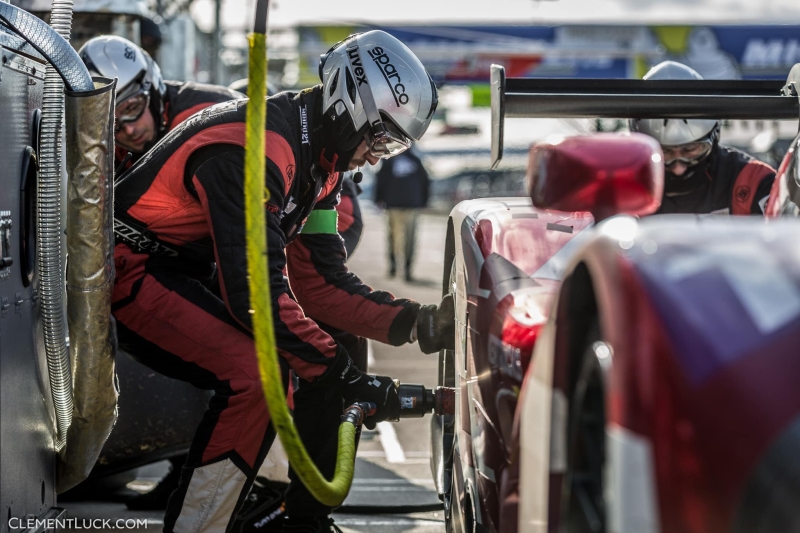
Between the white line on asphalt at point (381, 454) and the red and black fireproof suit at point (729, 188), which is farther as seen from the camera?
the white line on asphalt at point (381, 454)

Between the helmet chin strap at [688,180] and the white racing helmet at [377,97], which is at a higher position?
the white racing helmet at [377,97]

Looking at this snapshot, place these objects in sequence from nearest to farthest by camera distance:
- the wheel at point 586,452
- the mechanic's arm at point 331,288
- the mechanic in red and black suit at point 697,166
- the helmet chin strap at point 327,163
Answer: the wheel at point 586,452 < the helmet chin strap at point 327,163 < the mechanic's arm at point 331,288 < the mechanic in red and black suit at point 697,166

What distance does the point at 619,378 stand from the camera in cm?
139

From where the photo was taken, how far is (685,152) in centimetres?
428

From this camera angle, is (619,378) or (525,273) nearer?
(619,378)

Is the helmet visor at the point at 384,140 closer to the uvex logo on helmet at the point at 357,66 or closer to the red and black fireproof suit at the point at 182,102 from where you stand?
the uvex logo on helmet at the point at 357,66

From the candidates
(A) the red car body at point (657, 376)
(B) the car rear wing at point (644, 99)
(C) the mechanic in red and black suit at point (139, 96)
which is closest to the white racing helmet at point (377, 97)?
(B) the car rear wing at point (644, 99)

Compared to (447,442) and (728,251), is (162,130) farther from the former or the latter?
(728,251)

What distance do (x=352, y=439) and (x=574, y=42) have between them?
2998 centimetres

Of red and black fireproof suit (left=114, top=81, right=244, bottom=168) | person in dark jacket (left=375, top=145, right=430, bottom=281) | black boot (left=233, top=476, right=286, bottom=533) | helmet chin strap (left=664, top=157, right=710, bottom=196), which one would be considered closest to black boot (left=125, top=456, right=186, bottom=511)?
black boot (left=233, top=476, right=286, bottom=533)

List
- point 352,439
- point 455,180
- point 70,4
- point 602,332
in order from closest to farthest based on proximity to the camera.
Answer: point 602,332, point 352,439, point 70,4, point 455,180

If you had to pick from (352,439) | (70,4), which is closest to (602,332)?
(352,439)

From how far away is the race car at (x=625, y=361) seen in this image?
1.27 metres

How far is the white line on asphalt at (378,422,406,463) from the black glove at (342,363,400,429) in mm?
1786
